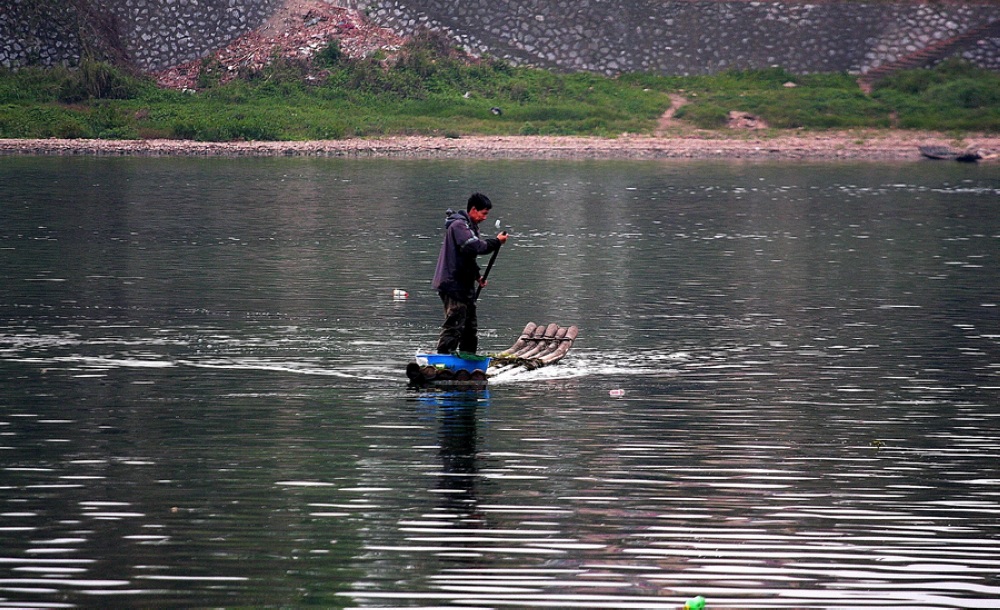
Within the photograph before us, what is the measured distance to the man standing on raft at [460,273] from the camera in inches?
632

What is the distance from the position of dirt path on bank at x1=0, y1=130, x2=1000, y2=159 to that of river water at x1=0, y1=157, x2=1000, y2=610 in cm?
2257

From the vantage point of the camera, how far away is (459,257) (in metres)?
16.2

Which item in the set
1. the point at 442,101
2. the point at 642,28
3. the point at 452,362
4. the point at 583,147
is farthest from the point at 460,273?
the point at 642,28

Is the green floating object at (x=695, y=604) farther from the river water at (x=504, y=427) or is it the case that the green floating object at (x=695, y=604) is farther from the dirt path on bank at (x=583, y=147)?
the dirt path on bank at (x=583, y=147)

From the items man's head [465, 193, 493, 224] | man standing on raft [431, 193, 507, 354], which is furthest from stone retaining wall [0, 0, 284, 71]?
man's head [465, 193, 493, 224]

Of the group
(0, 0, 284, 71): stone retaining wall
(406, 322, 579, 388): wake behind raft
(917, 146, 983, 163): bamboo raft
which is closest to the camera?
(406, 322, 579, 388): wake behind raft

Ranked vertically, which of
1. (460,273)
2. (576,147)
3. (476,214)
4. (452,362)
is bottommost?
(452,362)

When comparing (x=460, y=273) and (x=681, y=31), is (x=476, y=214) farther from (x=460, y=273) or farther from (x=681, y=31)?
(x=681, y=31)

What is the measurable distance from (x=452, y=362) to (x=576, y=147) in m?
39.3

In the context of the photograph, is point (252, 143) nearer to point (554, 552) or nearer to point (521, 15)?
point (521, 15)

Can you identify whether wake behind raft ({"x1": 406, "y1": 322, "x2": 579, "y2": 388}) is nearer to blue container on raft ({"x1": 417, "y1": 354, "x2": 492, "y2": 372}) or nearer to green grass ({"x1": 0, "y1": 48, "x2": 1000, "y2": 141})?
blue container on raft ({"x1": 417, "y1": 354, "x2": 492, "y2": 372})

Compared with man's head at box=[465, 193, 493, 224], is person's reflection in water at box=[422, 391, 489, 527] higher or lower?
lower

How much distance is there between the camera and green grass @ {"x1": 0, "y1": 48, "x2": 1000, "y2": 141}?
55.5 meters

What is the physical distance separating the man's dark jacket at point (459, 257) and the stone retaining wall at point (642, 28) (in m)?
44.7
